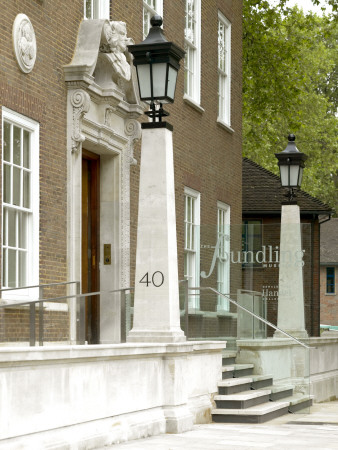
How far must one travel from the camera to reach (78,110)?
13.6 metres

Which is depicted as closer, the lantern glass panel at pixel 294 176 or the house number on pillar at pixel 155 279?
the house number on pillar at pixel 155 279

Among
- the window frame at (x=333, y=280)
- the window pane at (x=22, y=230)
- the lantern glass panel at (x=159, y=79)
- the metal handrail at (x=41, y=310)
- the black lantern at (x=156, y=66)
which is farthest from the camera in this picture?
the window frame at (x=333, y=280)

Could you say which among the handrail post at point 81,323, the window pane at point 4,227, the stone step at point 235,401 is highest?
the window pane at point 4,227

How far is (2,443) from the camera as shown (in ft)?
26.3

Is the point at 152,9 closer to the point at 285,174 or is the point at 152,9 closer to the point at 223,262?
the point at 285,174

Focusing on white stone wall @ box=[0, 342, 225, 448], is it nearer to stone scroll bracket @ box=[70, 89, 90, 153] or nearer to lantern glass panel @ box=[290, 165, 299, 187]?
stone scroll bracket @ box=[70, 89, 90, 153]

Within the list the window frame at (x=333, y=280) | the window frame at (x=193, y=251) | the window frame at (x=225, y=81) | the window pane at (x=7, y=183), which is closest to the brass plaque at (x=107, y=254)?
the window frame at (x=193, y=251)

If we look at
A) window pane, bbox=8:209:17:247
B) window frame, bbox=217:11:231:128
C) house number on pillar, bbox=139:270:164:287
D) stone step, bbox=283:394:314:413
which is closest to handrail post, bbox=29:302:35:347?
house number on pillar, bbox=139:270:164:287

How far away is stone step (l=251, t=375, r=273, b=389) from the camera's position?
1514cm

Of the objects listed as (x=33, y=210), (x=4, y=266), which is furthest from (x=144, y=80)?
(x=4, y=266)

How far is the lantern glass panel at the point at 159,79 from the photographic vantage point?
11180 millimetres

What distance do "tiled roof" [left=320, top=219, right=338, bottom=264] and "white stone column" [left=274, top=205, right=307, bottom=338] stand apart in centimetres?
4568

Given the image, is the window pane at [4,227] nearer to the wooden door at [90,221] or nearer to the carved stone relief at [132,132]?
the wooden door at [90,221]

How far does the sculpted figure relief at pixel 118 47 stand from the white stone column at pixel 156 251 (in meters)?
3.08
